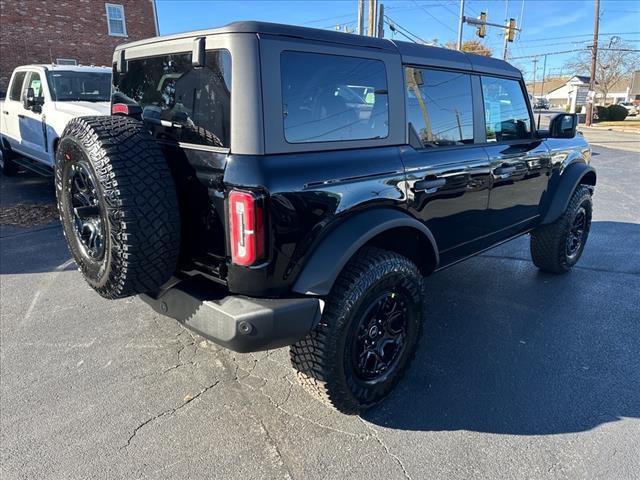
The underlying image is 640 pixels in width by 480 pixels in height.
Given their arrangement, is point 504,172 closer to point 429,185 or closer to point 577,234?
point 429,185

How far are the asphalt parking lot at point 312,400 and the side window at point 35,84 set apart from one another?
428cm

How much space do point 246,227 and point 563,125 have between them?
3.45 metres

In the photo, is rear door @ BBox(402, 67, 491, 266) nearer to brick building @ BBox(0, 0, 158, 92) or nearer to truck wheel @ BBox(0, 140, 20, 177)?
truck wheel @ BBox(0, 140, 20, 177)

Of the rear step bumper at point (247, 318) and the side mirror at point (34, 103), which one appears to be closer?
the rear step bumper at point (247, 318)

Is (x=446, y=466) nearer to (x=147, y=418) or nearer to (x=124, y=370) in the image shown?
(x=147, y=418)

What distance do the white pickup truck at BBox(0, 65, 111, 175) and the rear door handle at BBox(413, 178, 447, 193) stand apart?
15.6 feet

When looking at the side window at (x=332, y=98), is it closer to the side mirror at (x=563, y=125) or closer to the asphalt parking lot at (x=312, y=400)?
the asphalt parking lot at (x=312, y=400)

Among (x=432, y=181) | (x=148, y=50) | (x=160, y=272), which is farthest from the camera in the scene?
(x=432, y=181)

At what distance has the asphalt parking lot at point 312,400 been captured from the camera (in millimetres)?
2283

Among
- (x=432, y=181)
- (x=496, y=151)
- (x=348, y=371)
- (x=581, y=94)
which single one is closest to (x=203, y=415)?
(x=348, y=371)

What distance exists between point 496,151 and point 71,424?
3.34m

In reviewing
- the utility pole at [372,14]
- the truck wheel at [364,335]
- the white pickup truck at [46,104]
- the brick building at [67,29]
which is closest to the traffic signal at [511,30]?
the utility pole at [372,14]

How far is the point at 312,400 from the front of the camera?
278cm

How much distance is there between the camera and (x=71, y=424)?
2512 millimetres
